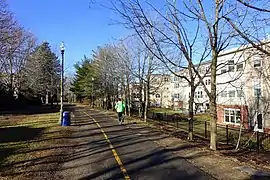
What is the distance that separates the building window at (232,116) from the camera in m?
36.7

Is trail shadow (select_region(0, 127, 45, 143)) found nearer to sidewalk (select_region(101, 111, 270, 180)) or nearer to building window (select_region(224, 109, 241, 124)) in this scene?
sidewalk (select_region(101, 111, 270, 180))

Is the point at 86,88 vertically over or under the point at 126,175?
over

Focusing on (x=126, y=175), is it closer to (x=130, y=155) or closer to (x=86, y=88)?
(x=130, y=155)

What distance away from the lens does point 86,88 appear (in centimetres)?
6512

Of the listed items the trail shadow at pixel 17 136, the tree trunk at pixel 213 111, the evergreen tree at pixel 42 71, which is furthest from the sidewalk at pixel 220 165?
the evergreen tree at pixel 42 71

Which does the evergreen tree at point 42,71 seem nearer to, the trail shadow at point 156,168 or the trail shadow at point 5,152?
the trail shadow at point 5,152

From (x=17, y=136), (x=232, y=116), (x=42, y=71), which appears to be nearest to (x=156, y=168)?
(x=17, y=136)

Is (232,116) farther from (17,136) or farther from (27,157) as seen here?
(27,157)

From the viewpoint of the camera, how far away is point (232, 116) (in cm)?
3769

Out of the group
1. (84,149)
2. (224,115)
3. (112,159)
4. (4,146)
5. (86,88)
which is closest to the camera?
(112,159)

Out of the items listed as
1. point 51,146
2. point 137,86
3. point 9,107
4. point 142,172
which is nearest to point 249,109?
point 137,86

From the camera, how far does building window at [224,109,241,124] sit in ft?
121

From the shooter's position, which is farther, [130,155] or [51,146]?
[51,146]

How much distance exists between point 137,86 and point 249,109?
12488mm
